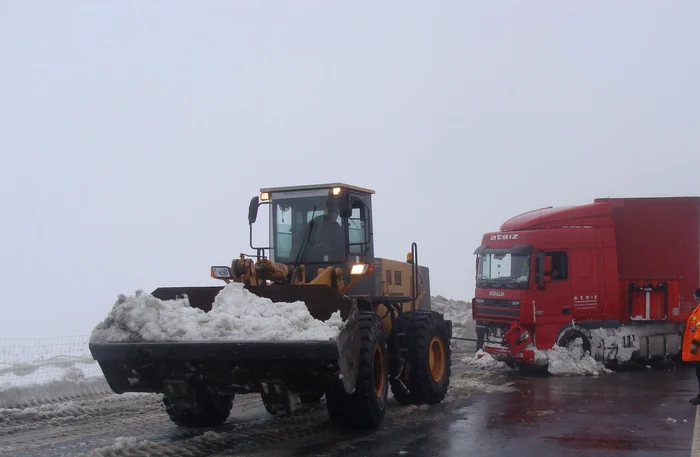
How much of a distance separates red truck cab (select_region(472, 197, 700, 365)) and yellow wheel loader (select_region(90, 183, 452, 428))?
4.29 m

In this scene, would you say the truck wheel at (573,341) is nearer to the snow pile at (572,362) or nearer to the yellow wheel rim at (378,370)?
the snow pile at (572,362)

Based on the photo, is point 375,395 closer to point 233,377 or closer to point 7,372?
point 233,377

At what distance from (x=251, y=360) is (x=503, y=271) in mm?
9644

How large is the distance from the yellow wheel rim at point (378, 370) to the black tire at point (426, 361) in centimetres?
142

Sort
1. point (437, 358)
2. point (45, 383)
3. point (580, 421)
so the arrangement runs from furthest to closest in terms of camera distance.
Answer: point (45, 383) → point (437, 358) → point (580, 421)

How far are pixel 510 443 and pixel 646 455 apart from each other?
1331mm

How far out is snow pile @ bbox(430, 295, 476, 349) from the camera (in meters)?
22.8

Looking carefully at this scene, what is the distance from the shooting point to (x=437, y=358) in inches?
444

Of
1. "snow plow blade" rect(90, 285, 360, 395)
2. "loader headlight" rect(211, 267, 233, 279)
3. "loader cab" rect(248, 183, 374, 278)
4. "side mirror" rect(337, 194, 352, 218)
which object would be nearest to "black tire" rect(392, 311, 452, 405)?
"loader cab" rect(248, 183, 374, 278)

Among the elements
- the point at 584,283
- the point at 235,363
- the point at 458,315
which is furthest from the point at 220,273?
the point at 458,315

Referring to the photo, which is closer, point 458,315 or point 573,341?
point 573,341

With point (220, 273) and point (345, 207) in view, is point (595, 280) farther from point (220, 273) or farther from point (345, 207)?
point (220, 273)

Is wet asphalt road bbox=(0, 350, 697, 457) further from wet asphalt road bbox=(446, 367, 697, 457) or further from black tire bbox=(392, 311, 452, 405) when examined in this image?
black tire bbox=(392, 311, 452, 405)

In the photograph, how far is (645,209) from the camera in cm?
1666
